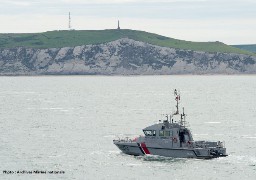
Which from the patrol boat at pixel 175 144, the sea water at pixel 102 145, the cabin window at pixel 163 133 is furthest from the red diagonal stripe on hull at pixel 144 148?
the cabin window at pixel 163 133

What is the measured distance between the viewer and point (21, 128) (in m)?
106

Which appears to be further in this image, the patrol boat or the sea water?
the patrol boat

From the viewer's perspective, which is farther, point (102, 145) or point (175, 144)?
point (102, 145)

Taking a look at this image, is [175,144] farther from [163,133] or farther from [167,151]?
[163,133]

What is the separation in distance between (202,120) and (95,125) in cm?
2167

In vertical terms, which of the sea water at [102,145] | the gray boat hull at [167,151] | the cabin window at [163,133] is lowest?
the sea water at [102,145]

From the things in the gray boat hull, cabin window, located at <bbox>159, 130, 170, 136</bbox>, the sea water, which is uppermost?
cabin window, located at <bbox>159, 130, 170, 136</bbox>

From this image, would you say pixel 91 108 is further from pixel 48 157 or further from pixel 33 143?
pixel 48 157

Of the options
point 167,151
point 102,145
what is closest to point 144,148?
point 167,151

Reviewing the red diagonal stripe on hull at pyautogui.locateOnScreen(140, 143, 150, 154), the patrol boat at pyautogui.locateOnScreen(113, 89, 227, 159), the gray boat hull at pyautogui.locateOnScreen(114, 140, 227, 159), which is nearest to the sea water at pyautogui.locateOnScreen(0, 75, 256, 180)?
the gray boat hull at pyautogui.locateOnScreen(114, 140, 227, 159)

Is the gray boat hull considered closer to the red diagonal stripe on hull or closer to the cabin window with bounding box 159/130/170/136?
the red diagonal stripe on hull

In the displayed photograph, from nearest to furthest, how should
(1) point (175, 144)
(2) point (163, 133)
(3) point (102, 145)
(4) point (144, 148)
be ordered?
(1) point (175, 144) → (2) point (163, 133) → (4) point (144, 148) → (3) point (102, 145)

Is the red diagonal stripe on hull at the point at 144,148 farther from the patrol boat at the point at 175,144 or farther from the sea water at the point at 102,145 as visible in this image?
the sea water at the point at 102,145

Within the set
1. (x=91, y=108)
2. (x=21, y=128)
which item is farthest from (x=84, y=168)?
(x=91, y=108)
